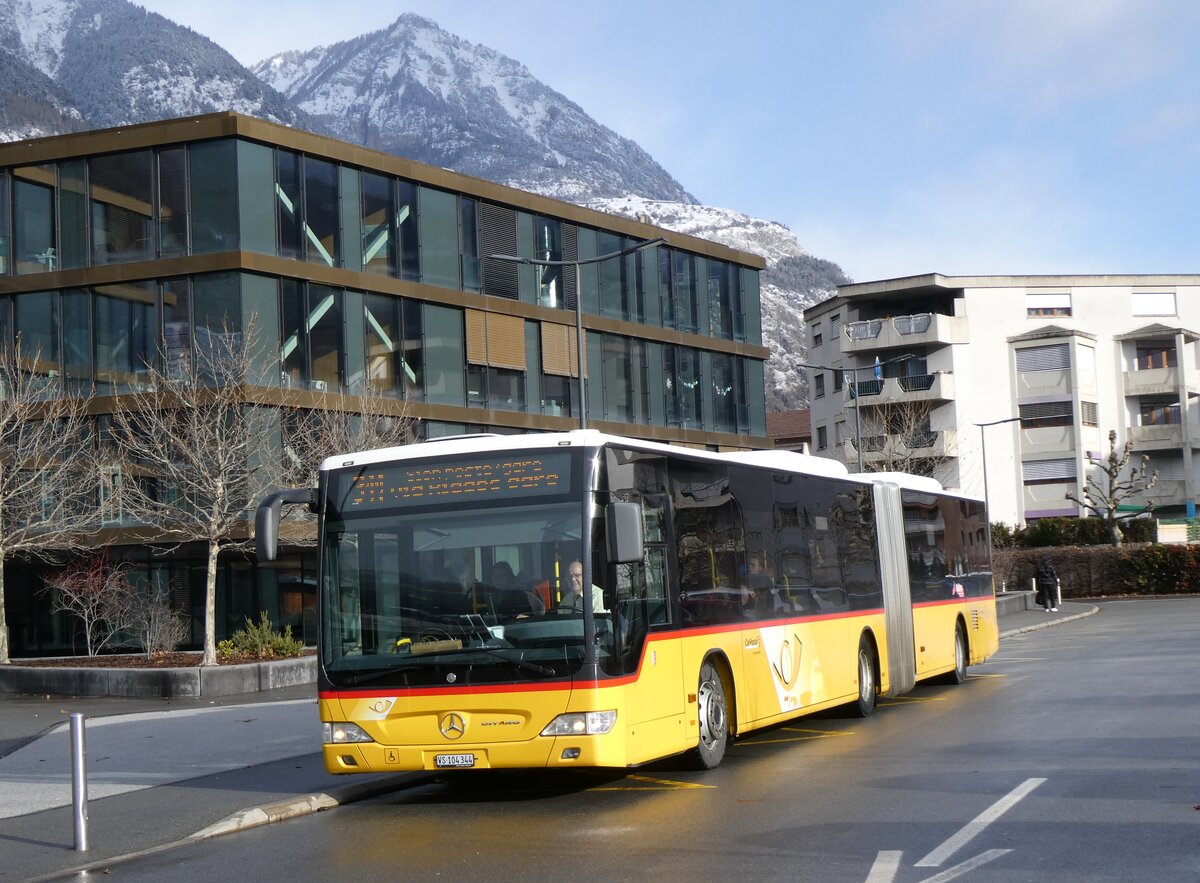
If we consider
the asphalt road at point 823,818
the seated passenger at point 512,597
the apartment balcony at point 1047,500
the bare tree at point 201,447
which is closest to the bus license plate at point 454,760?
the asphalt road at point 823,818

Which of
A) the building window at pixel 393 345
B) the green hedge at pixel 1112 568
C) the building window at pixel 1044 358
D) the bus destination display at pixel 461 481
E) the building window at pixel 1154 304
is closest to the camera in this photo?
the bus destination display at pixel 461 481

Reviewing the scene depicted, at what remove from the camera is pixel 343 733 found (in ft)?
38.2

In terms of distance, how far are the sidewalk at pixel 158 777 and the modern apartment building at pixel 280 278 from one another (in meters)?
14.9

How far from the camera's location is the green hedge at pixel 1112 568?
194 feet

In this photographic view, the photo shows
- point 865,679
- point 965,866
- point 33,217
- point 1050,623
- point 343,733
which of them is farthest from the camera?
point 1050,623

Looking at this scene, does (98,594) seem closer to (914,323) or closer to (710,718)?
(710,718)

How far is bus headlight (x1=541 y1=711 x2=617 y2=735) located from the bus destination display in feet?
5.62

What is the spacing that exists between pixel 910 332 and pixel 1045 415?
848 cm

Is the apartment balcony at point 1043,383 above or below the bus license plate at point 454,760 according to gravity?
above

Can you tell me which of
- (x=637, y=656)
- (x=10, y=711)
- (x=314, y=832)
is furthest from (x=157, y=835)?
(x=10, y=711)

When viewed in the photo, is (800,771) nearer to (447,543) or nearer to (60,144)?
(447,543)

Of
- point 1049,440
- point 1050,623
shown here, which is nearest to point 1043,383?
point 1049,440

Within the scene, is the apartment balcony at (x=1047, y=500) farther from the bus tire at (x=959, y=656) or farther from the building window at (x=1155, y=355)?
the bus tire at (x=959, y=656)

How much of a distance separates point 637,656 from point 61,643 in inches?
1290
